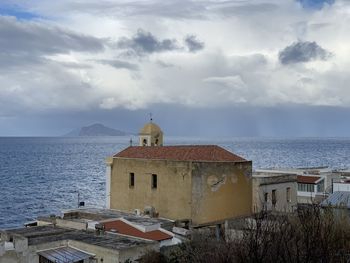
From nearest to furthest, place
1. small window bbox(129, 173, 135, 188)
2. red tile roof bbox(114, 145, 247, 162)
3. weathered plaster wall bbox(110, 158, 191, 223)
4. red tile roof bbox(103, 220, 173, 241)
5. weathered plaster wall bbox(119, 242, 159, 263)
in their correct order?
weathered plaster wall bbox(119, 242, 159, 263)
red tile roof bbox(103, 220, 173, 241)
weathered plaster wall bbox(110, 158, 191, 223)
red tile roof bbox(114, 145, 247, 162)
small window bbox(129, 173, 135, 188)

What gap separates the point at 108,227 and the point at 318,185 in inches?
984

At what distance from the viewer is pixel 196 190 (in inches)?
1240

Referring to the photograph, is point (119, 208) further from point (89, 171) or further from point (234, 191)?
point (89, 171)

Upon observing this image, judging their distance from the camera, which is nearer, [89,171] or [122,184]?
[122,184]

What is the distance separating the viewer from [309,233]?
13.1 metres

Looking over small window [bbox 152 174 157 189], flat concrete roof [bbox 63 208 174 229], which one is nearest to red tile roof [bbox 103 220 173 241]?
flat concrete roof [bbox 63 208 174 229]

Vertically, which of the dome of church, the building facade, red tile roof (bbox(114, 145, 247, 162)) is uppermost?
the dome of church

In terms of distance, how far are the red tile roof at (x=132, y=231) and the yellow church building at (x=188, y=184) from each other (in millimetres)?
5561

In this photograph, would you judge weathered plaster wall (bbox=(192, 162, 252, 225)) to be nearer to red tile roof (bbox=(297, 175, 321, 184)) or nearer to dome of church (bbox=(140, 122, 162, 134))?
dome of church (bbox=(140, 122, 162, 134))

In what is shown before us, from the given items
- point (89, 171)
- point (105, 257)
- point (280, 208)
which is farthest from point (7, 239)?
point (89, 171)

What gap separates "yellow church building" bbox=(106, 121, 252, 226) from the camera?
104 ft

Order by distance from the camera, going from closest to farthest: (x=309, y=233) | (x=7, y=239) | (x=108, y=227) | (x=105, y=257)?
(x=309, y=233) < (x=105, y=257) < (x=7, y=239) < (x=108, y=227)

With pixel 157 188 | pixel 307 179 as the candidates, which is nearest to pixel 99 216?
pixel 157 188

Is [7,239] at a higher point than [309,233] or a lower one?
lower
